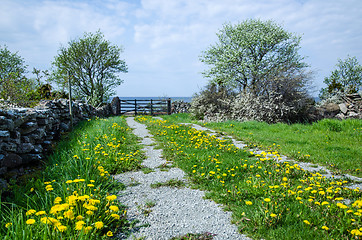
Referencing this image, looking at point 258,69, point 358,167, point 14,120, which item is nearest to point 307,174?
point 358,167

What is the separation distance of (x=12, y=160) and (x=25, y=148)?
54 centimetres

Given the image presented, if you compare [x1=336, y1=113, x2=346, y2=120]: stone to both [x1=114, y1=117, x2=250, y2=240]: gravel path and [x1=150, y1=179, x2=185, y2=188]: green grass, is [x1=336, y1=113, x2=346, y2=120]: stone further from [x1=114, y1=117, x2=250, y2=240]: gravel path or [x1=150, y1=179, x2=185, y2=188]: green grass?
[x1=150, y1=179, x2=185, y2=188]: green grass

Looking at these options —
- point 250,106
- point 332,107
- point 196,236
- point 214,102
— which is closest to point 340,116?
point 332,107

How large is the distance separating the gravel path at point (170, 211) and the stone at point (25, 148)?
216 cm

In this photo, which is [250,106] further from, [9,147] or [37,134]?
[9,147]

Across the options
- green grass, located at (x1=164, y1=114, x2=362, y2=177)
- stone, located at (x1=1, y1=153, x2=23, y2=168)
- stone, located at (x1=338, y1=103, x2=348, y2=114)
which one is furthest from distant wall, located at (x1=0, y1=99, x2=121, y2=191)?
stone, located at (x1=338, y1=103, x2=348, y2=114)

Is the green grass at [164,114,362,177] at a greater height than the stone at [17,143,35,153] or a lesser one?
lesser

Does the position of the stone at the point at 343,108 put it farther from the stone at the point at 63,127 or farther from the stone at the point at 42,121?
the stone at the point at 42,121

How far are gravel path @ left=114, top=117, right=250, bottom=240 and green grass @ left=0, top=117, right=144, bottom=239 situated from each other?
0.71 feet

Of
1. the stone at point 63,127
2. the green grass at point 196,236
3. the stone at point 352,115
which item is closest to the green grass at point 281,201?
the green grass at point 196,236

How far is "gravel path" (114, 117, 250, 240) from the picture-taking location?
7.95 feet

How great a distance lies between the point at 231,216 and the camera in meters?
2.69

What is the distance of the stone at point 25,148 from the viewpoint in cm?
436

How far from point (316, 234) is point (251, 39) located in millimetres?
16482
